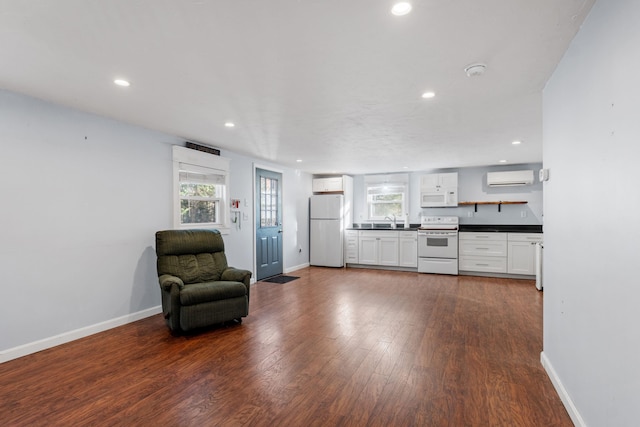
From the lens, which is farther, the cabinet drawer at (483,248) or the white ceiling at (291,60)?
the cabinet drawer at (483,248)

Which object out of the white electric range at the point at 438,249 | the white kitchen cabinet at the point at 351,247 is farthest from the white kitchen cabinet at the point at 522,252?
the white kitchen cabinet at the point at 351,247

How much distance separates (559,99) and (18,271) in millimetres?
4458

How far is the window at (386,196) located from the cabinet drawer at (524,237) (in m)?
2.19

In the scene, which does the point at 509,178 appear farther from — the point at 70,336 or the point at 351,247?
the point at 70,336

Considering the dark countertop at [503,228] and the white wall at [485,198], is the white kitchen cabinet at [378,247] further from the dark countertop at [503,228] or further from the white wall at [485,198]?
the dark countertop at [503,228]

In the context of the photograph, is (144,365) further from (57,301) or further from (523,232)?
(523,232)

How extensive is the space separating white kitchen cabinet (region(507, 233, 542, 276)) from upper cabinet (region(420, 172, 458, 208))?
1.33 metres

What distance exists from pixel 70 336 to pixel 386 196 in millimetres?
6327

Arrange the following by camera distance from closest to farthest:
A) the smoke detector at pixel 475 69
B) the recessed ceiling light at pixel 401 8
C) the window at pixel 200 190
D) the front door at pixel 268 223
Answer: the recessed ceiling light at pixel 401 8 → the smoke detector at pixel 475 69 → the window at pixel 200 190 → the front door at pixel 268 223

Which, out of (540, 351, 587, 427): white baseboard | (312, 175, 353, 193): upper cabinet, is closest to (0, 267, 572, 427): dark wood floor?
(540, 351, 587, 427): white baseboard

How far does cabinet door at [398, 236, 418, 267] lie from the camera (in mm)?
6902

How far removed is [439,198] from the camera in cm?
700


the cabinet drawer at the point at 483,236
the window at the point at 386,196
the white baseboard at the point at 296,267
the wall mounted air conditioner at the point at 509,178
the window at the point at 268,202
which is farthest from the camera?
the window at the point at 386,196

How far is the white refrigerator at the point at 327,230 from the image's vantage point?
7398 mm
